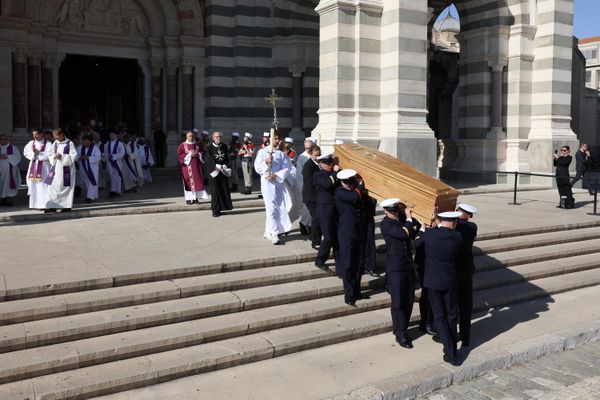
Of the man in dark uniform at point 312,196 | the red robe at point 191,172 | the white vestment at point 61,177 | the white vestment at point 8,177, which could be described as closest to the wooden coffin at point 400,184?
the man in dark uniform at point 312,196

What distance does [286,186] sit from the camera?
9.71 meters

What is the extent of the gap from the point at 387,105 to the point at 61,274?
889 centimetres

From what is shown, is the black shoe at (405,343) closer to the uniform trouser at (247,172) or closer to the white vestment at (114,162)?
the uniform trouser at (247,172)

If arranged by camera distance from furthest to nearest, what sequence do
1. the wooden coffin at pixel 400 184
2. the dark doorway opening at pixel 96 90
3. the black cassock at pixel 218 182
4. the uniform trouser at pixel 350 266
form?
the dark doorway opening at pixel 96 90 < the black cassock at pixel 218 182 < the wooden coffin at pixel 400 184 < the uniform trouser at pixel 350 266

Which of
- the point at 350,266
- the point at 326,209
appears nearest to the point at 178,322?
the point at 350,266

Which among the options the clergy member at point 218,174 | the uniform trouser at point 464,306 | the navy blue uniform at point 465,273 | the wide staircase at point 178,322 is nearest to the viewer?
the wide staircase at point 178,322

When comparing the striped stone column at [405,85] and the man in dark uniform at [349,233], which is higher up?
the striped stone column at [405,85]

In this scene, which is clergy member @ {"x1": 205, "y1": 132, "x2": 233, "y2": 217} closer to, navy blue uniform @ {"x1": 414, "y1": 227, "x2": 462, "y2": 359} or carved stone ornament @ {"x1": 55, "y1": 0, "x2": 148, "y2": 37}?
navy blue uniform @ {"x1": 414, "y1": 227, "x2": 462, "y2": 359}

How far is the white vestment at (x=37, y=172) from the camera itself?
1154 centimetres

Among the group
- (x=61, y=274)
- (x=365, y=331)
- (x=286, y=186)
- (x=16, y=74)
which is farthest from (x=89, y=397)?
(x=16, y=74)

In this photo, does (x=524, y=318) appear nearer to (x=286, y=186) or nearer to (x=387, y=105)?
(x=286, y=186)

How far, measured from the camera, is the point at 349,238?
7.29 m

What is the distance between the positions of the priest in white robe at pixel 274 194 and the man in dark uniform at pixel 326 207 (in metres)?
1.38

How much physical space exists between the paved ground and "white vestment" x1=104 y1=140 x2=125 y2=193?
10.5 meters
